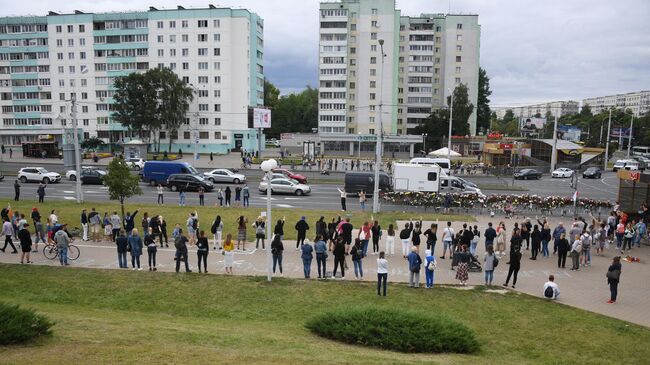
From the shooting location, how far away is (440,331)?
9.74 meters

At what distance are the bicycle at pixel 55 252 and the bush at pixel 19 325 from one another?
970cm

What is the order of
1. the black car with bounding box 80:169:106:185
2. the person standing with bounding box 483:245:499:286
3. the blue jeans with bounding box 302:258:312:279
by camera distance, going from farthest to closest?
the black car with bounding box 80:169:106:185
the blue jeans with bounding box 302:258:312:279
the person standing with bounding box 483:245:499:286

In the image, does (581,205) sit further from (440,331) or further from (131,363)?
(131,363)

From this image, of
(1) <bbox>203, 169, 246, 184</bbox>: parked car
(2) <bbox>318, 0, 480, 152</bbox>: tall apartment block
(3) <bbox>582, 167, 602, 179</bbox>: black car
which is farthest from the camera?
(2) <bbox>318, 0, 480, 152</bbox>: tall apartment block

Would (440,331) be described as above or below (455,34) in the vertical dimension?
below

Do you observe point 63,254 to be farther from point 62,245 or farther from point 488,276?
point 488,276

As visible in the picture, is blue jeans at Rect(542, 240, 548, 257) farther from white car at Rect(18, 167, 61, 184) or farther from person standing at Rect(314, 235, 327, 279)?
white car at Rect(18, 167, 61, 184)

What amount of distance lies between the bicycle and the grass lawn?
5380mm

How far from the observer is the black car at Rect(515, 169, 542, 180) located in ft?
177

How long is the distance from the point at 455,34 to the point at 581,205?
72.5 metres

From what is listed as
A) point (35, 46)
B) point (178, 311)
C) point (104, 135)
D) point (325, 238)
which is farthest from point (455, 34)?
point (178, 311)

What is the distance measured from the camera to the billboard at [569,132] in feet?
319

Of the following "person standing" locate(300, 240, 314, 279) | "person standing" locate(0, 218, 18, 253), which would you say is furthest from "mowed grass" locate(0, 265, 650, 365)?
"person standing" locate(0, 218, 18, 253)

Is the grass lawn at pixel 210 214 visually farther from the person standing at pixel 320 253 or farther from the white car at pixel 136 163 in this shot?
the white car at pixel 136 163
